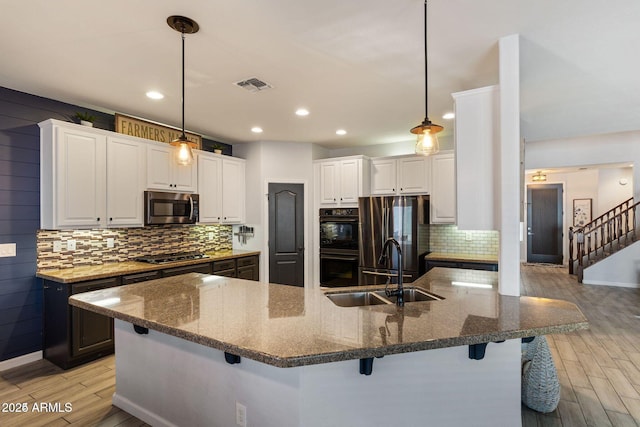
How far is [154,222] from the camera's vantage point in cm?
399

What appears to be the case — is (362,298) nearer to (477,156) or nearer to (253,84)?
(477,156)

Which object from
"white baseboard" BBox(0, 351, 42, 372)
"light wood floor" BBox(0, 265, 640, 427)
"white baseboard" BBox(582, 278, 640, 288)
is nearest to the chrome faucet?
"light wood floor" BBox(0, 265, 640, 427)

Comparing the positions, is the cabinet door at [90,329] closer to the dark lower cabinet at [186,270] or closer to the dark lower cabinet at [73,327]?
the dark lower cabinet at [73,327]

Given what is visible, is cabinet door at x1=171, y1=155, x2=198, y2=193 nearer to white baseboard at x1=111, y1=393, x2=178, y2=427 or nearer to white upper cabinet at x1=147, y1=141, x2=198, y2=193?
white upper cabinet at x1=147, y1=141, x2=198, y2=193

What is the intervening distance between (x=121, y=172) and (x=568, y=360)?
5051mm

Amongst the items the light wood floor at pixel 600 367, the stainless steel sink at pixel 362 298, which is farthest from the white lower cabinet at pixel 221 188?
the light wood floor at pixel 600 367

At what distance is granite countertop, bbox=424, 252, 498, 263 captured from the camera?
4377 millimetres

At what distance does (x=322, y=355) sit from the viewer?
1286 millimetres

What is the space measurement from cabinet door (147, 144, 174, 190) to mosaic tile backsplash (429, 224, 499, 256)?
3.82 m

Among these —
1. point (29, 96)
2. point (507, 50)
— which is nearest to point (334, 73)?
point (507, 50)

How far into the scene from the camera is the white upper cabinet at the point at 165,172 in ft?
13.2

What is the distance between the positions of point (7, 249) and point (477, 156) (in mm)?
4132

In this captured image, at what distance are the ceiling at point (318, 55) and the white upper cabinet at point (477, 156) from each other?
1.42 ft

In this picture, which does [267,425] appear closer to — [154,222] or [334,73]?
[334,73]
